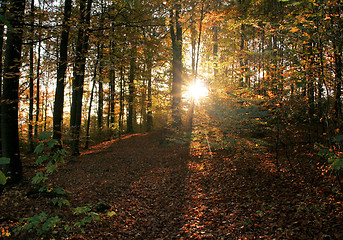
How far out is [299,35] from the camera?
200 inches

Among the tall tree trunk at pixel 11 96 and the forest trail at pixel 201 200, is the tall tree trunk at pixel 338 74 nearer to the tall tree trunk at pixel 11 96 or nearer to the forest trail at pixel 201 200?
the forest trail at pixel 201 200

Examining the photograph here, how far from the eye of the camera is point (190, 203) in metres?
6.51

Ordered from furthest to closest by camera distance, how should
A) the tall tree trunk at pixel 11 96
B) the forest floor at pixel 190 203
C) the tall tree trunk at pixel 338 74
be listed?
the tall tree trunk at pixel 11 96
the forest floor at pixel 190 203
the tall tree trunk at pixel 338 74

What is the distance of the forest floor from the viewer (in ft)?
15.0

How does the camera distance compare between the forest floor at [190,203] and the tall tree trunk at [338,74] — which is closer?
the tall tree trunk at [338,74]

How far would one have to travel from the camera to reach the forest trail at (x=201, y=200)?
4605mm

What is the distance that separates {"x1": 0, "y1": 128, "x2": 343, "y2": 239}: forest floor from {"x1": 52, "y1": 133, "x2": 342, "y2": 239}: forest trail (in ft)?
0.06

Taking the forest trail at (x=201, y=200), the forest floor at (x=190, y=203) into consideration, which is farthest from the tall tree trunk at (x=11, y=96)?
the forest trail at (x=201, y=200)

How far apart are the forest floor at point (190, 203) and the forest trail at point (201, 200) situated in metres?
0.02

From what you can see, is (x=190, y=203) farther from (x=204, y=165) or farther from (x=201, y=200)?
(x=204, y=165)

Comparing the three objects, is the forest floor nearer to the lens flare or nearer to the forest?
the forest

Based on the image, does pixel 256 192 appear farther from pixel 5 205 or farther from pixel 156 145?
pixel 156 145

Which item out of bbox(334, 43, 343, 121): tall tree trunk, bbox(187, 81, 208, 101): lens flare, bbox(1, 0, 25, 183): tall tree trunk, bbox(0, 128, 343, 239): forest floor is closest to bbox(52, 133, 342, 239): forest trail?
bbox(0, 128, 343, 239): forest floor

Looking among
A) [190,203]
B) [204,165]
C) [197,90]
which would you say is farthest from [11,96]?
[197,90]
